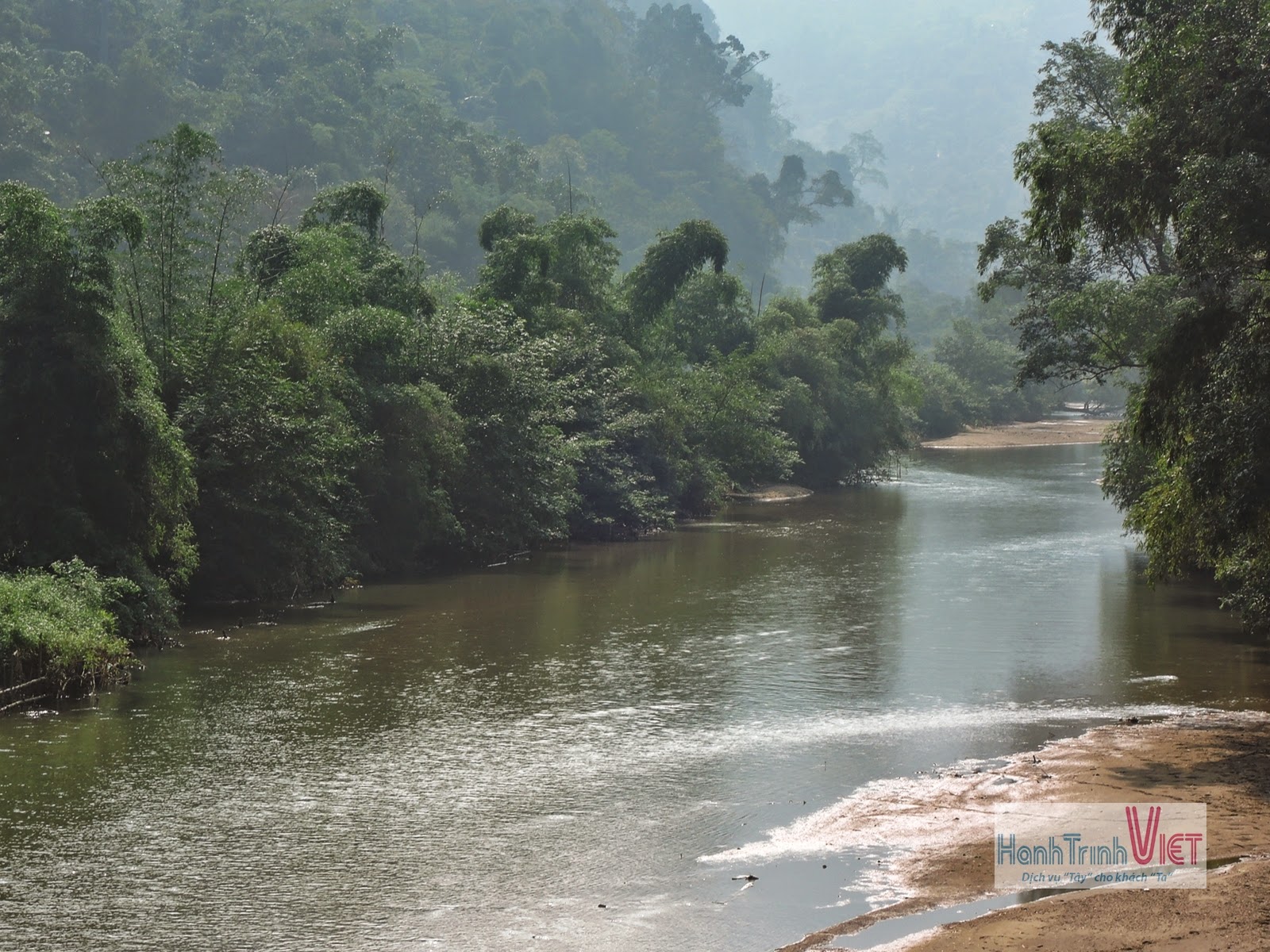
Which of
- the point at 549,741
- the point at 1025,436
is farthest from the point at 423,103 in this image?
the point at 549,741

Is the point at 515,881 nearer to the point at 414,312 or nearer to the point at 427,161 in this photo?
the point at 414,312

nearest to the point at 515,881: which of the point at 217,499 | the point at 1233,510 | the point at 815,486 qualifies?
the point at 1233,510

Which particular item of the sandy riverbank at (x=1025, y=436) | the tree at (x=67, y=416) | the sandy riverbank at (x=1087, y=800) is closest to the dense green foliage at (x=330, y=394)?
the tree at (x=67, y=416)

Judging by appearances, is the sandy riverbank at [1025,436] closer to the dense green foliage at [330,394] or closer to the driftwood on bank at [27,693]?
the dense green foliage at [330,394]

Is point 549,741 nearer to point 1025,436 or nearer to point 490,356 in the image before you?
point 490,356

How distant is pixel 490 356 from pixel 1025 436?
51381 millimetres

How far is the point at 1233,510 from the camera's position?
11648 millimetres

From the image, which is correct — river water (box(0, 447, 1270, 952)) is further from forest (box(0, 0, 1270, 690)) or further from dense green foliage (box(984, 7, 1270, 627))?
dense green foliage (box(984, 7, 1270, 627))

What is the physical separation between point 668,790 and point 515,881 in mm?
2742

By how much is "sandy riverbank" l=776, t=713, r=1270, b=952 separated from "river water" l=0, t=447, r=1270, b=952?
44 cm

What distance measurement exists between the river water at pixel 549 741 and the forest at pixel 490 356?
1.72 meters

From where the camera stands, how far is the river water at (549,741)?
31.7ft

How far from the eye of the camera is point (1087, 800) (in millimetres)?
11242

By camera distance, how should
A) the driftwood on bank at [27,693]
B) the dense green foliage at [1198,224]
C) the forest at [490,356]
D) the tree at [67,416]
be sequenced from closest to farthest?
the dense green foliage at [1198,224]
the forest at [490,356]
the driftwood on bank at [27,693]
the tree at [67,416]
